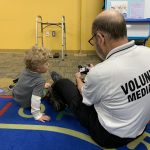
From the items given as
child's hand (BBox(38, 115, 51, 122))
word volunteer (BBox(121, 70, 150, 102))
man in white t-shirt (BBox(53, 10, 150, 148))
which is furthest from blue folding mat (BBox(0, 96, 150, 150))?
word volunteer (BBox(121, 70, 150, 102))

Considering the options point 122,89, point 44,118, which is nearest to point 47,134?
point 44,118

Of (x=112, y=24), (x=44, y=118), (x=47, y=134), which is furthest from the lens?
(x=44, y=118)

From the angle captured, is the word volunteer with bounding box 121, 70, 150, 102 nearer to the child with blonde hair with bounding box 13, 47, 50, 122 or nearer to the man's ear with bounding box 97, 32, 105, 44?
the man's ear with bounding box 97, 32, 105, 44

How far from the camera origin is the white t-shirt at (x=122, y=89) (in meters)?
1.23

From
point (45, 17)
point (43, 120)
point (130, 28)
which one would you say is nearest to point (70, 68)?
point (130, 28)

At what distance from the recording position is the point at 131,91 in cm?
→ 126

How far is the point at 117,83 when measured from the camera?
1.24 metres

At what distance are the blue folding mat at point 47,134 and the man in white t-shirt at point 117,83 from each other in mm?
205

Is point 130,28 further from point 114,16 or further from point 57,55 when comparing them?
point 114,16

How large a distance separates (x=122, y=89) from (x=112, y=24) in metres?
0.34

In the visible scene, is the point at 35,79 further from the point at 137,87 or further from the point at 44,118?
the point at 137,87

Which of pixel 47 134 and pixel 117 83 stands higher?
pixel 117 83

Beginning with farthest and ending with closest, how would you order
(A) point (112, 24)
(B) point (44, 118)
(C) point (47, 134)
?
(B) point (44, 118)
(C) point (47, 134)
(A) point (112, 24)

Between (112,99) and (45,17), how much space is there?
3.34m
